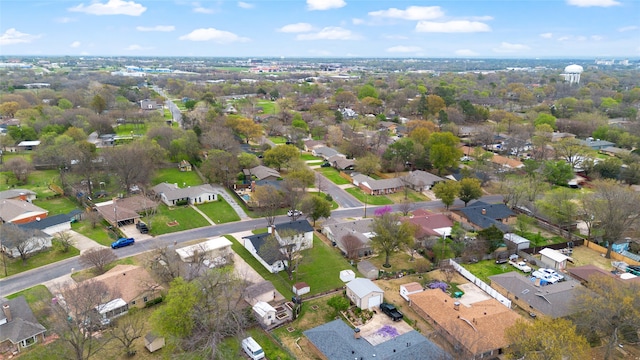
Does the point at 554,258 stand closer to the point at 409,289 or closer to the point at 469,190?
the point at 469,190

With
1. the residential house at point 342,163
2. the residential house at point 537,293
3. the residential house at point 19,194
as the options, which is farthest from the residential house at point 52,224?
the residential house at point 537,293

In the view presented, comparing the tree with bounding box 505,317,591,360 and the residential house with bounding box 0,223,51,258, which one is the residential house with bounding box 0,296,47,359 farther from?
the tree with bounding box 505,317,591,360

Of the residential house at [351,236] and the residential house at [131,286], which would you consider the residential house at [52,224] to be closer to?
the residential house at [131,286]

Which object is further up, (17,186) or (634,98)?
(634,98)

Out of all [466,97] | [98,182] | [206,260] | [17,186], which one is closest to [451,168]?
[206,260]

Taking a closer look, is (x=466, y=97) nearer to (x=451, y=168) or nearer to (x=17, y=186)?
(x=451, y=168)

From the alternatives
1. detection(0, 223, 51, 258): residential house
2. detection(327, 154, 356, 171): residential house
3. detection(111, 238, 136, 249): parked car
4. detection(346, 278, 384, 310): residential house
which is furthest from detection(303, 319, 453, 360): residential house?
detection(327, 154, 356, 171): residential house

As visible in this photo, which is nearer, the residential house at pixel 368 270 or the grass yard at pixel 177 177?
the residential house at pixel 368 270
